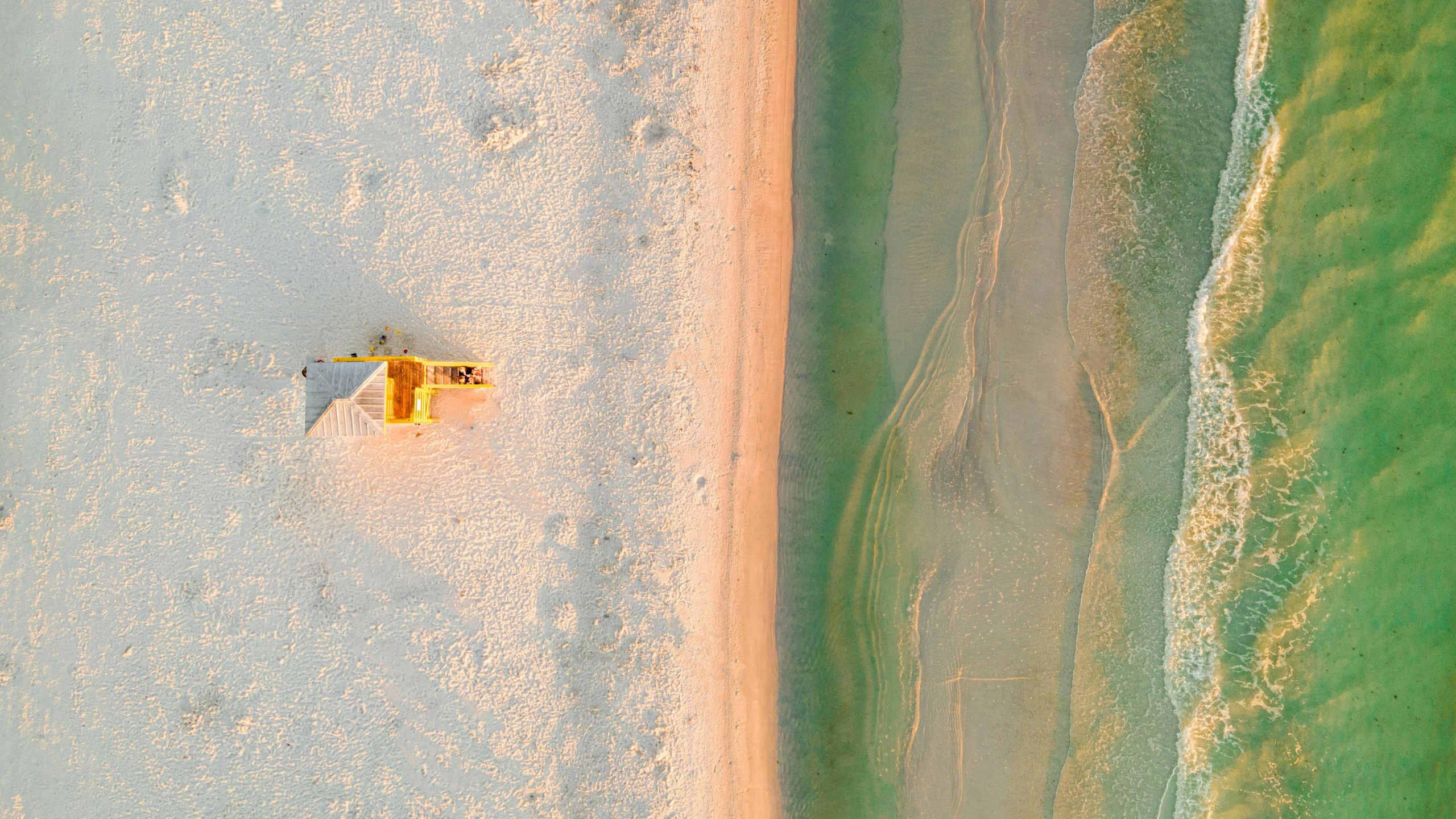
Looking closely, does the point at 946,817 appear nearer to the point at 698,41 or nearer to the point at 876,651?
the point at 876,651

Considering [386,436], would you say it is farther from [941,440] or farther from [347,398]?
[941,440]

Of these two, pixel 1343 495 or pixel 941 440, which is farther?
pixel 1343 495

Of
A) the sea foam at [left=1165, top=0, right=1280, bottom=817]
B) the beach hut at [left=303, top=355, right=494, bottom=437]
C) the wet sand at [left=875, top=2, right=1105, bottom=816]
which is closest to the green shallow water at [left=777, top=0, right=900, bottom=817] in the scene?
the wet sand at [left=875, top=2, right=1105, bottom=816]

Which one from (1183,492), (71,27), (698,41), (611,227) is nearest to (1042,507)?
(1183,492)

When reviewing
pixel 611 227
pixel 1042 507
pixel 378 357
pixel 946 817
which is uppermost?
pixel 611 227

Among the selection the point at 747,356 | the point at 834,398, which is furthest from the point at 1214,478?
the point at 747,356

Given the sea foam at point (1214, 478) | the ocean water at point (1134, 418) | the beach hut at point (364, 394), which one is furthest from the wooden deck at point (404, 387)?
the sea foam at point (1214, 478)
